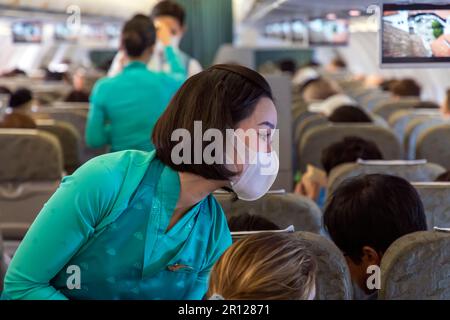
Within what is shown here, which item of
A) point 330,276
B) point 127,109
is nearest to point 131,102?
point 127,109

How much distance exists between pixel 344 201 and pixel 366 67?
76.4 feet

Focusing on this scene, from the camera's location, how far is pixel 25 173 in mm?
6000

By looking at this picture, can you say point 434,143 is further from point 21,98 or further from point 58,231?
point 58,231

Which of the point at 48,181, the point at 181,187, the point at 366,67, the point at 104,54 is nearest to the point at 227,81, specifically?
the point at 181,187

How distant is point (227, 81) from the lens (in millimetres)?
2150

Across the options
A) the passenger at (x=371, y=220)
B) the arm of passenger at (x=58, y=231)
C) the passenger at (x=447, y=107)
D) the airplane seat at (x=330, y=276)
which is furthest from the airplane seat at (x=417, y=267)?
the passenger at (x=447, y=107)

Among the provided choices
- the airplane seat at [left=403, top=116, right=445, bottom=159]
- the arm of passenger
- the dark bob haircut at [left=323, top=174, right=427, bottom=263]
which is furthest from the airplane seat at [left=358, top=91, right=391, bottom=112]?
the arm of passenger

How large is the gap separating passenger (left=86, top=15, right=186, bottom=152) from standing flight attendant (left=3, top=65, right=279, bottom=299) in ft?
8.90

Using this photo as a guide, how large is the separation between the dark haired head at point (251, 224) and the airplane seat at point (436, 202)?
75 centimetres

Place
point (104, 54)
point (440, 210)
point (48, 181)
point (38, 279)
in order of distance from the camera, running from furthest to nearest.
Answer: point (104, 54) < point (48, 181) < point (440, 210) < point (38, 279)

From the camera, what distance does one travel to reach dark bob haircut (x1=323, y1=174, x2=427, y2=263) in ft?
9.97
